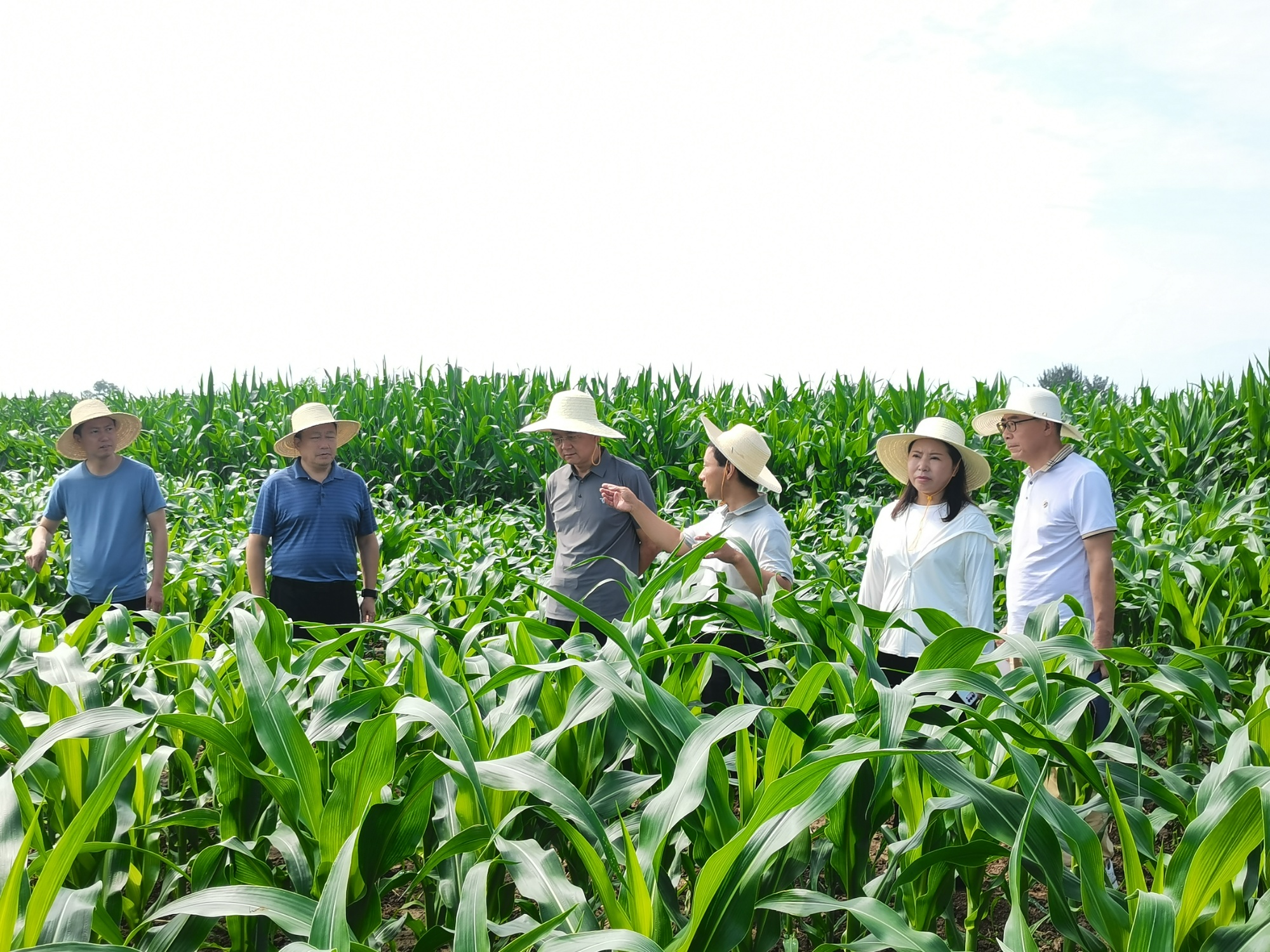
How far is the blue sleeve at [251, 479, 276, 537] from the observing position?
491 centimetres

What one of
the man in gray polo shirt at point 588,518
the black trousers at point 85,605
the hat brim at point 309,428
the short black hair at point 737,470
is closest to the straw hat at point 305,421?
the hat brim at point 309,428

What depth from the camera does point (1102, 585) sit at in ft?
11.5

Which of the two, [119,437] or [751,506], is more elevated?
[119,437]

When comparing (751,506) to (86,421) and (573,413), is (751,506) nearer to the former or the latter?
(573,413)

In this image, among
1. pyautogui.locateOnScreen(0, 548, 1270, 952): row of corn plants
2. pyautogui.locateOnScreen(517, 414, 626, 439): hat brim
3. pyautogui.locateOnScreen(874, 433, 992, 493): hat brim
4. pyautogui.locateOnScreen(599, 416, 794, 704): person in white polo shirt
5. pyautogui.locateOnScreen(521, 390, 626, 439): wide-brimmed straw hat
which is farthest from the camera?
pyautogui.locateOnScreen(521, 390, 626, 439): wide-brimmed straw hat

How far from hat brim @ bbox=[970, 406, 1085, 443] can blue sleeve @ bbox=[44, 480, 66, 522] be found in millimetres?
4730

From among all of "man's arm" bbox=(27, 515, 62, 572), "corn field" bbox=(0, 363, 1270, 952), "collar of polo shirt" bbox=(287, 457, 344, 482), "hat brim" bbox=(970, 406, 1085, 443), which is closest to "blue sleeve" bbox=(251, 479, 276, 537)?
"collar of polo shirt" bbox=(287, 457, 344, 482)

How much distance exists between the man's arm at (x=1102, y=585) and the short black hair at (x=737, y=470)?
126cm

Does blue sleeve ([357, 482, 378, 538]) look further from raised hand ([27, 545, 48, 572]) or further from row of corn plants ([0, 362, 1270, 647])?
raised hand ([27, 545, 48, 572])

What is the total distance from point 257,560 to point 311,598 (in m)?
0.33

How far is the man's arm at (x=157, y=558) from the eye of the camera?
5.13 metres

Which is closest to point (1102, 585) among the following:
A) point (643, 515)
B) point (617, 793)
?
point (643, 515)

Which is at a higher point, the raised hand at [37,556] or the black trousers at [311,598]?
the raised hand at [37,556]

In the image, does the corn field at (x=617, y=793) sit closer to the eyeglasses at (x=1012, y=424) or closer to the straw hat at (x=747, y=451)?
the straw hat at (x=747, y=451)
